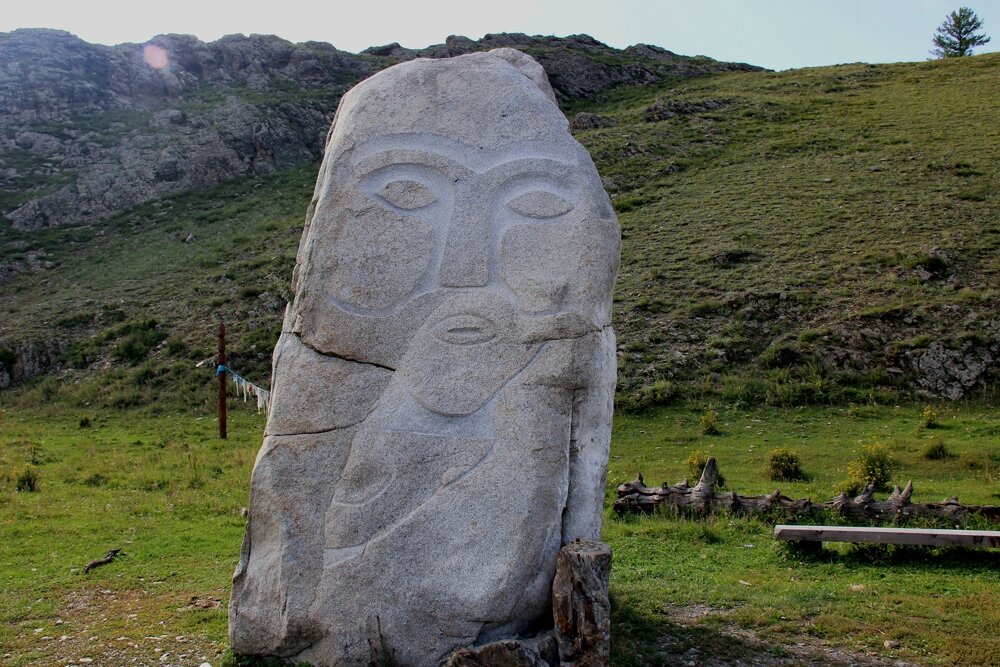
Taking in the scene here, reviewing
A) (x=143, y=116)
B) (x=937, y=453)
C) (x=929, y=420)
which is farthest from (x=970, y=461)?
(x=143, y=116)

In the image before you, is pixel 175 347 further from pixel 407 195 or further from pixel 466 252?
pixel 466 252

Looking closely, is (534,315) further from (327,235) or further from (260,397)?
(260,397)

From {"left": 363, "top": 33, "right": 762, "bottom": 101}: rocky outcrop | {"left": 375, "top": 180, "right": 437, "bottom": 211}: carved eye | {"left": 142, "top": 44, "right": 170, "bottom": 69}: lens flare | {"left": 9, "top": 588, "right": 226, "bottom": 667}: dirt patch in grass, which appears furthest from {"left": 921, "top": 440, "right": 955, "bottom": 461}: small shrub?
{"left": 142, "top": 44, "right": 170, "bottom": 69}: lens flare

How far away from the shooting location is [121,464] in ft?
51.0

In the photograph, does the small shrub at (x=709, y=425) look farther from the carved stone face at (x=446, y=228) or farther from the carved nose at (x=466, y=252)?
the carved nose at (x=466, y=252)

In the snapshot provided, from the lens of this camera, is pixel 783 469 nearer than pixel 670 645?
No

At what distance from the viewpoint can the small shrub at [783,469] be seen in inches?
521

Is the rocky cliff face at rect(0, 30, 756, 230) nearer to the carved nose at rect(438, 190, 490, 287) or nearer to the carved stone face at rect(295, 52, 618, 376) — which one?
the carved stone face at rect(295, 52, 618, 376)

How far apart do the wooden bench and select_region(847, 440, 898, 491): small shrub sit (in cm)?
310

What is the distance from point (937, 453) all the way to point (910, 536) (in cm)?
602

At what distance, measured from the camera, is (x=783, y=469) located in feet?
43.5

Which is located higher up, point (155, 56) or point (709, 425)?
point (155, 56)

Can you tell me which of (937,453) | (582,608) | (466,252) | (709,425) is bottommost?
(709,425)

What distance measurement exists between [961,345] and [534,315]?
48.9 ft
